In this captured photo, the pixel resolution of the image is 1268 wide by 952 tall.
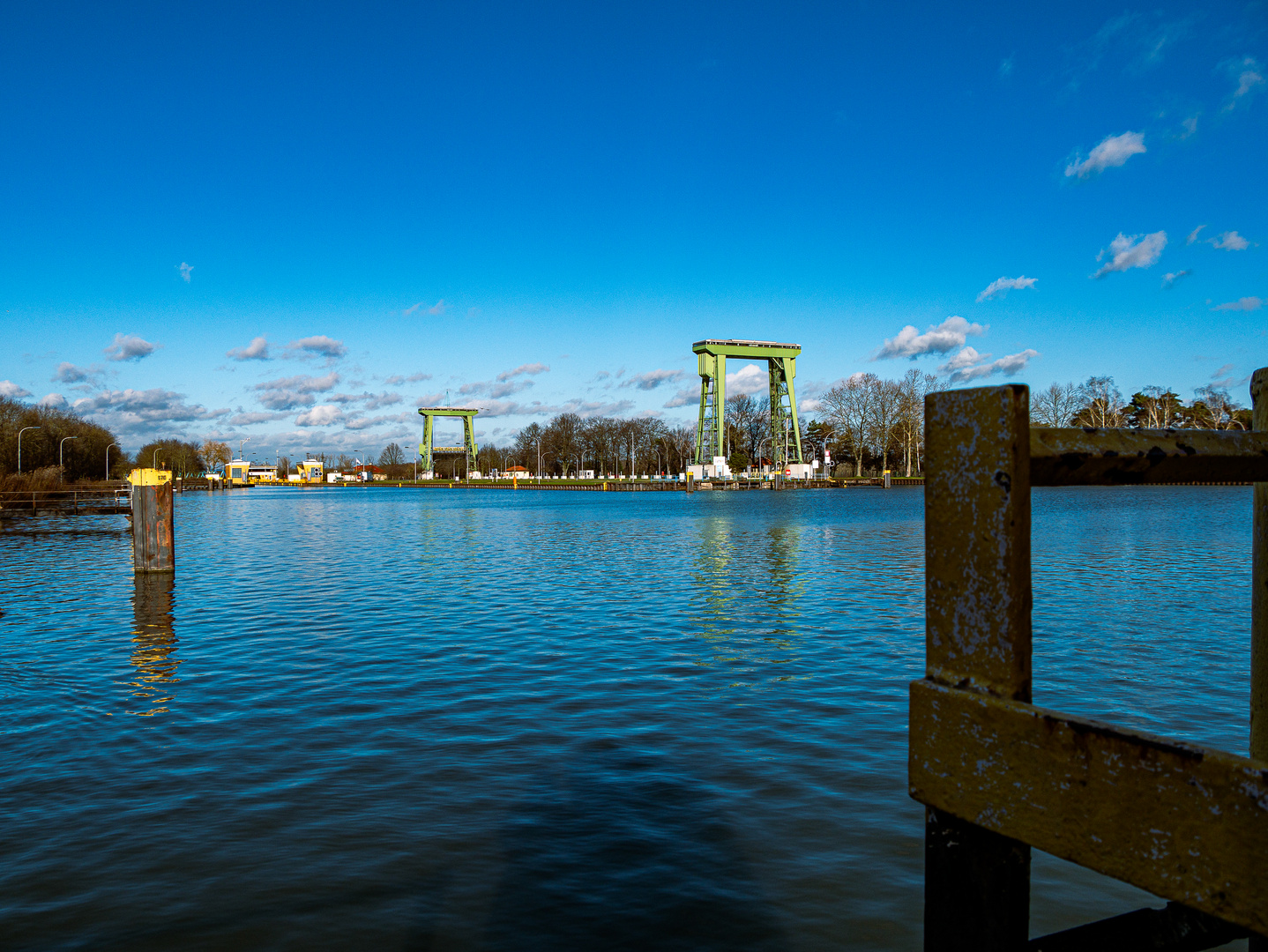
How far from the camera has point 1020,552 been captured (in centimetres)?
173

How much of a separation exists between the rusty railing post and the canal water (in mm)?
2648

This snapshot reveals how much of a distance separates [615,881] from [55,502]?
54310mm

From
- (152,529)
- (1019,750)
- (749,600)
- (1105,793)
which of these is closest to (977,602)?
(1019,750)

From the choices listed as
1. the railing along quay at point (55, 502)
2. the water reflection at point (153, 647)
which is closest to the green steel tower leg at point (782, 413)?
the railing along quay at point (55, 502)

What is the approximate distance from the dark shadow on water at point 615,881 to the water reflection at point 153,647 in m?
4.90

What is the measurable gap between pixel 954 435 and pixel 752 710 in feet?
22.4

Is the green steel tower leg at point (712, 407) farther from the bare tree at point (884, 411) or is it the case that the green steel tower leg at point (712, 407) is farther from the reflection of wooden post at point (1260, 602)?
the reflection of wooden post at point (1260, 602)

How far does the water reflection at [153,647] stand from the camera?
877 centimetres

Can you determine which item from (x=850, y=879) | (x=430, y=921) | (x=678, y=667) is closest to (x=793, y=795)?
(x=850, y=879)

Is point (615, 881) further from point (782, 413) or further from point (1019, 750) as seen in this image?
point (782, 413)

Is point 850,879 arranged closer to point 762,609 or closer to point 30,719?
point 30,719

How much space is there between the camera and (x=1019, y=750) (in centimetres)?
174

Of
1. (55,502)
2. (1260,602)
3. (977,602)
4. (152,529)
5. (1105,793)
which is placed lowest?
(55,502)

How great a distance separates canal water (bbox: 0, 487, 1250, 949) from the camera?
4484mm
